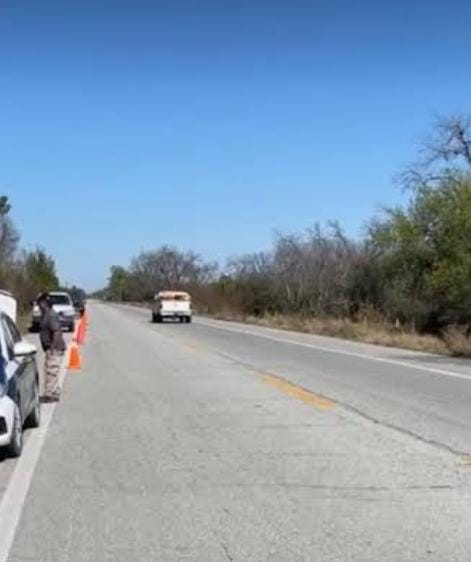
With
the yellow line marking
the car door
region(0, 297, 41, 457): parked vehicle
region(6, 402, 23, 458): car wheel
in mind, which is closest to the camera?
region(0, 297, 41, 457): parked vehicle

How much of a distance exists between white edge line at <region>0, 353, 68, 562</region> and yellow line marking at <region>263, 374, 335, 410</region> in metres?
4.33

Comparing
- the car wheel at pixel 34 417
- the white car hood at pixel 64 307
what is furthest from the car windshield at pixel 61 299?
the car wheel at pixel 34 417

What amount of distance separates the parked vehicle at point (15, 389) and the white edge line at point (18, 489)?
0.19 m

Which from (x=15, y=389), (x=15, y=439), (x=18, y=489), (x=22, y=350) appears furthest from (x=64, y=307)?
(x=18, y=489)

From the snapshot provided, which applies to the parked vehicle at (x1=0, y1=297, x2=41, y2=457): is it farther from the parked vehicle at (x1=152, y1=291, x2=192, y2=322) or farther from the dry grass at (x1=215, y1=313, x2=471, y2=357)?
the parked vehicle at (x1=152, y1=291, x2=192, y2=322)

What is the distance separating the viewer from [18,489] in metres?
8.88

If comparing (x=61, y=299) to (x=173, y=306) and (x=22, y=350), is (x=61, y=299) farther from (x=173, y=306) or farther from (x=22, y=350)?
(x=22, y=350)

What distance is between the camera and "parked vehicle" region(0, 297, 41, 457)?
10.1 meters

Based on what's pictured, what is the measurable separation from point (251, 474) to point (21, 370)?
10.8 ft

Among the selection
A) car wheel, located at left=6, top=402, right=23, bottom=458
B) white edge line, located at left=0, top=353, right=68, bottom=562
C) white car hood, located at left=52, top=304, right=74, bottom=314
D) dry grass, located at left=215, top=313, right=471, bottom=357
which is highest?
white car hood, located at left=52, top=304, right=74, bottom=314

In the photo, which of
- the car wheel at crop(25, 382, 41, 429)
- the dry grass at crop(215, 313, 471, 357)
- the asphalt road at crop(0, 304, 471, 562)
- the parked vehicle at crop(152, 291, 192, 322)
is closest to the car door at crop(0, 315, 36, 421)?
the car wheel at crop(25, 382, 41, 429)

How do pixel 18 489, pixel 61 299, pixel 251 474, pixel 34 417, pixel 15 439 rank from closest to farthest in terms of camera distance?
pixel 18 489 < pixel 251 474 < pixel 15 439 < pixel 34 417 < pixel 61 299

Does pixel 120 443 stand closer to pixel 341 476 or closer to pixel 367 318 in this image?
pixel 341 476

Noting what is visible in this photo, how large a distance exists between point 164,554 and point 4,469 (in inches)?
143
